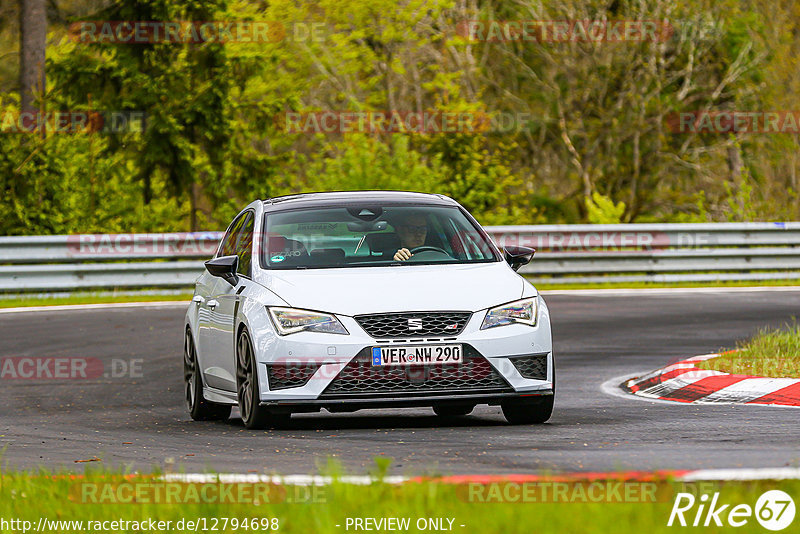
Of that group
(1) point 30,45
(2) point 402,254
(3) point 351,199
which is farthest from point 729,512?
(1) point 30,45

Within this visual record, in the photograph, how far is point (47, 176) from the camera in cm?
2528

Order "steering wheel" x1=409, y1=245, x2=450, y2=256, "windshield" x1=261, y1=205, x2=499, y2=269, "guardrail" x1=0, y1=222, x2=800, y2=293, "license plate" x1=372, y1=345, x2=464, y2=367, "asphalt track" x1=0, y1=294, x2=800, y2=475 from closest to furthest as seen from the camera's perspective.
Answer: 1. "asphalt track" x1=0, y1=294, x2=800, y2=475
2. "license plate" x1=372, y1=345, x2=464, y2=367
3. "windshield" x1=261, y1=205, x2=499, y2=269
4. "steering wheel" x1=409, y1=245, x2=450, y2=256
5. "guardrail" x1=0, y1=222, x2=800, y2=293

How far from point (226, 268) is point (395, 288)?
1.66 meters

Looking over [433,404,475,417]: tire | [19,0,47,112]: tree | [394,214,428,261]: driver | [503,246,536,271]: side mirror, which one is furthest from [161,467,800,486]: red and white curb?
[19,0,47,112]: tree

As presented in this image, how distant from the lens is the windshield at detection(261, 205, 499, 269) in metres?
10.3

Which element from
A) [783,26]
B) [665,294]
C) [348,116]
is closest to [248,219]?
[665,294]

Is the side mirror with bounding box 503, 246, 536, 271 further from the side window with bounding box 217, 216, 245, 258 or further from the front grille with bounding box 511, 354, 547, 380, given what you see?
the side window with bounding box 217, 216, 245, 258

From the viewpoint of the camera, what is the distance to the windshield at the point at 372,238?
33.8 ft

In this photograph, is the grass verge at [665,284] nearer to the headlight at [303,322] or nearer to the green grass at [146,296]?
the green grass at [146,296]

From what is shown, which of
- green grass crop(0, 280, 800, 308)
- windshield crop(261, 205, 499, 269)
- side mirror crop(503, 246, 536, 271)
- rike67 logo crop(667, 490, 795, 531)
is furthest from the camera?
green grass crop(0, 280, 800, 308)

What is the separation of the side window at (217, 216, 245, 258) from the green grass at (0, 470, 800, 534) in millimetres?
5383

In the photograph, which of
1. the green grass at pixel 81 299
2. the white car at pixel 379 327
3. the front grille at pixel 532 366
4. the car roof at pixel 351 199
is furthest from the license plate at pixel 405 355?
the green grass at pixel 81 299

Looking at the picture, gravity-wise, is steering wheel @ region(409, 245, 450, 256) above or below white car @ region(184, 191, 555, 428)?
above

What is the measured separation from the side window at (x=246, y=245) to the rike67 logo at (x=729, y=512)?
5.36m
